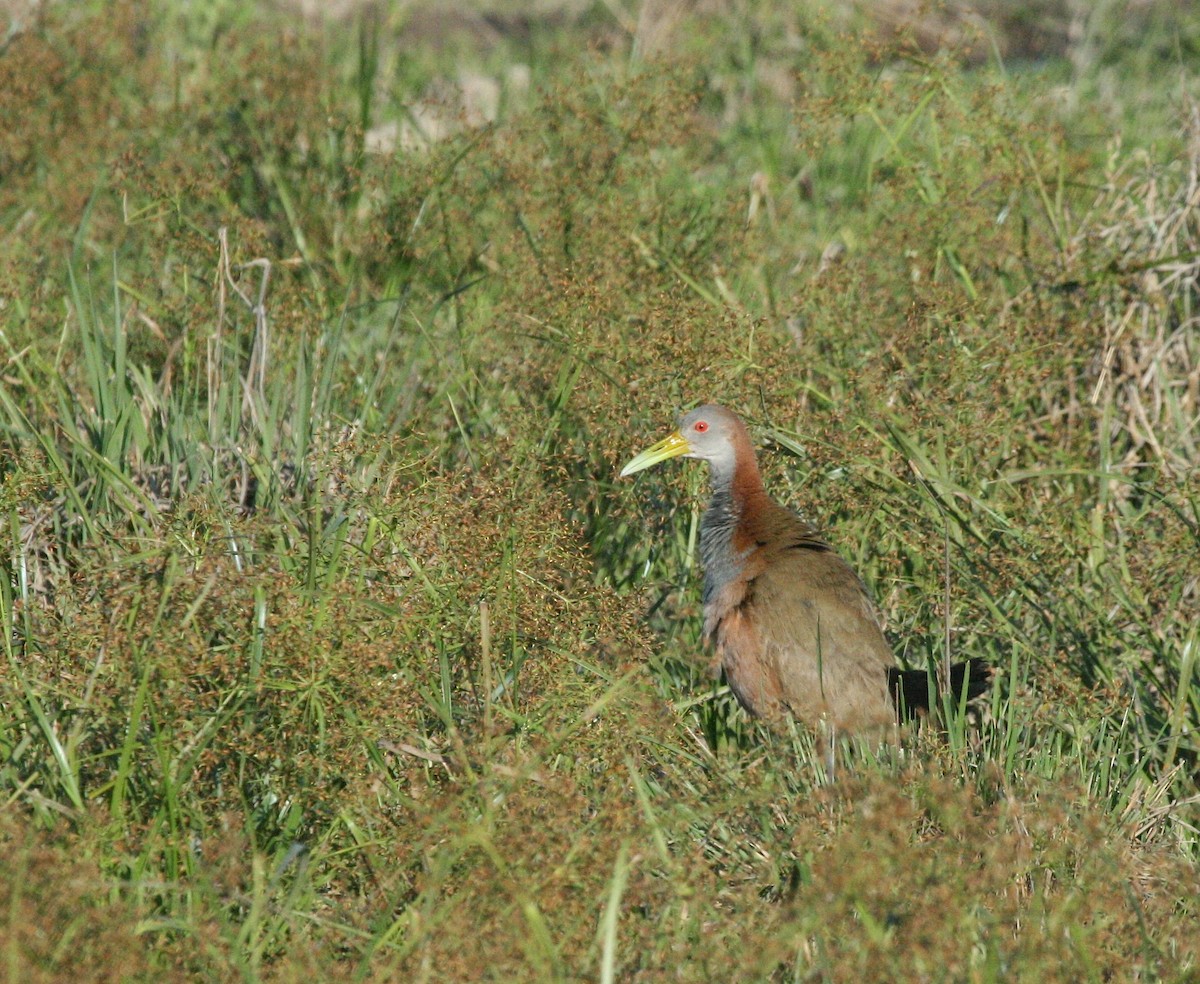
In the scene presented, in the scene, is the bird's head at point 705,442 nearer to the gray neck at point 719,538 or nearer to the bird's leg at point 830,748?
the gray neck at point 719,538

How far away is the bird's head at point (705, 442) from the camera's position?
459 cm

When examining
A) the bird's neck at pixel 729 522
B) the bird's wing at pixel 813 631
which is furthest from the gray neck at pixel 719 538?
the bird's wing at pixel 813 631

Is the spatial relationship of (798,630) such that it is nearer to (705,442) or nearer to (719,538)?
(719,538)

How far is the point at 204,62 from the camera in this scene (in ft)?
25.1

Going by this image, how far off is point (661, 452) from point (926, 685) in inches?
40.2

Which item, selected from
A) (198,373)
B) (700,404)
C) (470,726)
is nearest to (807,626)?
(700,404)

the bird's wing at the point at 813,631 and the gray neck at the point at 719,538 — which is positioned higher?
the gray neck at the point at 719,538

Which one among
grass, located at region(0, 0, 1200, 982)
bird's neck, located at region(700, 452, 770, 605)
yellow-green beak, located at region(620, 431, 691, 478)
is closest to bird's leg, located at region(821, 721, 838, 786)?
grass, located at region(0, 0, 1200, 982)

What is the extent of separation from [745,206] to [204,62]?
3347 mm

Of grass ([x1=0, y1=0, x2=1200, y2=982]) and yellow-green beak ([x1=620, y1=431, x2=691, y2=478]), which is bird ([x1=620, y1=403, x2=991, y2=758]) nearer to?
yellow-green beak ([x1=620, y1=431, x2=691, y2=478])

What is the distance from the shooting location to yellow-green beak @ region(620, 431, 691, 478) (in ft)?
15.0

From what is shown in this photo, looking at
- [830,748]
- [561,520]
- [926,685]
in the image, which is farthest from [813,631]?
[561,520]

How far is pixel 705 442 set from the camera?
478 cm

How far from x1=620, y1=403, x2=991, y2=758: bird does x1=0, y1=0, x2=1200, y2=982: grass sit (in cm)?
13
